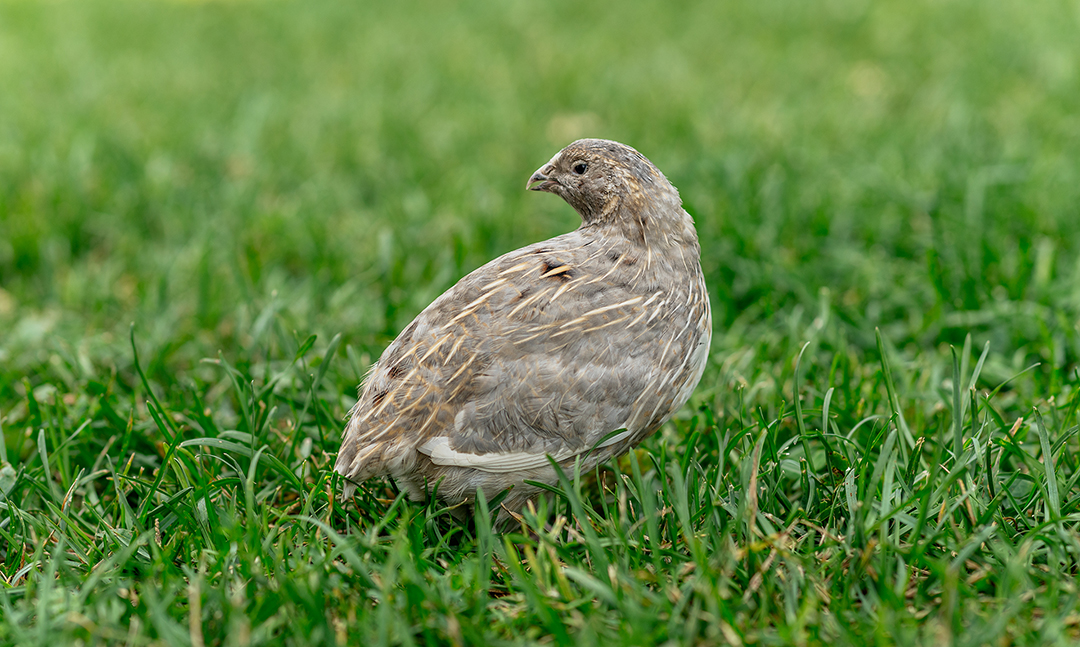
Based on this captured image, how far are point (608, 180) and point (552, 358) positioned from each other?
1.95ft

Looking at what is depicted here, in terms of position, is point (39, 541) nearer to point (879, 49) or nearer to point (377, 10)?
point (879, 49)

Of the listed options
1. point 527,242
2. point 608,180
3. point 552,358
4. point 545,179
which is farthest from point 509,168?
point 552,358

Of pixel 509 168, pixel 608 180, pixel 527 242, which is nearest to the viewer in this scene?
pixel 608 180

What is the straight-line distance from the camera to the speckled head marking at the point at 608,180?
263 centimetres

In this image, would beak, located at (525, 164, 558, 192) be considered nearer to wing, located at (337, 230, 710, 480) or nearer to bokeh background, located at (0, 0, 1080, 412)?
wing, located at (337, 230, 710, 480)

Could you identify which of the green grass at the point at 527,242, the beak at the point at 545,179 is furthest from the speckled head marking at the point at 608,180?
the green grass at the point at 527,242

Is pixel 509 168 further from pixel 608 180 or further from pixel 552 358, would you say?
pixel 552 358

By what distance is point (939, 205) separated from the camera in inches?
192

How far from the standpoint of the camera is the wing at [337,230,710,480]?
2.42 metres

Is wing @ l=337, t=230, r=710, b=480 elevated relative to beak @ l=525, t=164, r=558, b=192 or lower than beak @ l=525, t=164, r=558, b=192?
lower

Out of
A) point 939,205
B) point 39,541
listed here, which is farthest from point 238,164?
point 939,205

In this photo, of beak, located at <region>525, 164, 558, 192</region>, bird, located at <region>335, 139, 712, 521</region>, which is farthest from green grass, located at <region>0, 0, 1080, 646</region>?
beak, located at <region>525, 164, 558, 192</region>

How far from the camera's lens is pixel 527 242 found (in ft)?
16.4

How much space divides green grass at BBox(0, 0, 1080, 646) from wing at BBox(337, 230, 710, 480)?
8.0 inches
